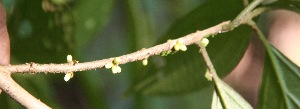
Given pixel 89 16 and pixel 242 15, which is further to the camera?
pixel 89 16

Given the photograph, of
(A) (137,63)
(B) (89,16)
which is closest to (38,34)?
(B) (89,16)

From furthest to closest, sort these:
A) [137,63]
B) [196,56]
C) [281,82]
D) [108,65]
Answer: [137,63]
[196,56]
[281,82]
[108,65]

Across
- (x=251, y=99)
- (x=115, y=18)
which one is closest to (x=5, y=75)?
(x=115, y=18)

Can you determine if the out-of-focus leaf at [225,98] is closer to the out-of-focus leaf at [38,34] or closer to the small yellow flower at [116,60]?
the small yellow flower at [116,60]

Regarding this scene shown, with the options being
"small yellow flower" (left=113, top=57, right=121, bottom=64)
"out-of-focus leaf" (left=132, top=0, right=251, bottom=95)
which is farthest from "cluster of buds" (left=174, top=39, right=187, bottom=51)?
"out-of-focus leaf" (left=132, top=0, right=251, bottom=95)

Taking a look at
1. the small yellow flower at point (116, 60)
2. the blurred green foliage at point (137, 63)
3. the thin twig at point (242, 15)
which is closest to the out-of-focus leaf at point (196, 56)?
the blurred green foliage at point (137, 63)

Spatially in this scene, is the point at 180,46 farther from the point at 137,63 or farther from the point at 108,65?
the point at 137,63
